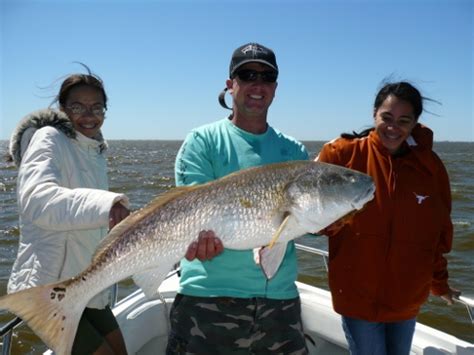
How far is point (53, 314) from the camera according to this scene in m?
2.87

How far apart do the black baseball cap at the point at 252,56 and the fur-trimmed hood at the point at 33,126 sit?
1457 mm

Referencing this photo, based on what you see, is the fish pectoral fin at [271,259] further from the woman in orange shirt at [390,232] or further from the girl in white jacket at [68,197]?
the girl in white jacket at [68,197]

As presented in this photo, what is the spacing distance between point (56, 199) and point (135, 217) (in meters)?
0.56

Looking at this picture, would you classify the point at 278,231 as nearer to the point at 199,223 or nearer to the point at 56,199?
the point at 199,223

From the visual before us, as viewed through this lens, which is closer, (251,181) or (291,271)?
(251,181)

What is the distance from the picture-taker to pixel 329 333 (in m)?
5.02

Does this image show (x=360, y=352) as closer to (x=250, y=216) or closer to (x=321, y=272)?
(x=250, y=216)

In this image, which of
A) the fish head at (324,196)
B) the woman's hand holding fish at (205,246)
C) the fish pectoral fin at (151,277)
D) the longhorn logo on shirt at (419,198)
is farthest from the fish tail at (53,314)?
the longhorn logo on shirt at (419,198)

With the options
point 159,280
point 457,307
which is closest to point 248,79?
point 159,280

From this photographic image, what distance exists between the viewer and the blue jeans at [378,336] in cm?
358

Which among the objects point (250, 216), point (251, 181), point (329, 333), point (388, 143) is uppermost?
point (388, 143)

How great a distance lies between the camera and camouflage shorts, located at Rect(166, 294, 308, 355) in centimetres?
341

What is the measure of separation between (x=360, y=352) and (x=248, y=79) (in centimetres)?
246

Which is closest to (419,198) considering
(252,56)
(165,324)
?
(252,56)
